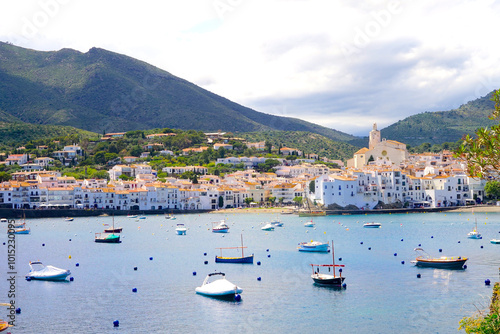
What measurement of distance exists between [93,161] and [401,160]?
2748 inches

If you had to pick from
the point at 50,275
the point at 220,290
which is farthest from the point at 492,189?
the point at 50,275

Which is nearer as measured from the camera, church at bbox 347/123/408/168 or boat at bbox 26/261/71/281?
boat at bbox 26/261/71/281

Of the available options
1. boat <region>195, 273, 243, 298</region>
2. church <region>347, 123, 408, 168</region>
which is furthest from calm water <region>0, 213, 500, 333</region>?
church <region>347, 123, 408, 168</region>

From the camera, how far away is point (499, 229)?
2376 inches

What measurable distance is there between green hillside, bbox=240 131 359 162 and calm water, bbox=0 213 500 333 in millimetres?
119655

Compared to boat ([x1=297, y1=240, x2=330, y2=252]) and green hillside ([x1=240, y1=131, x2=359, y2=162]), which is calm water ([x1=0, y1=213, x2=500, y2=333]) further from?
green hillside ([x1=240, y1=131, x2=359, y2=162])

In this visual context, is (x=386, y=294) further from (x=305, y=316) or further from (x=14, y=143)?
(x=14, y=143)

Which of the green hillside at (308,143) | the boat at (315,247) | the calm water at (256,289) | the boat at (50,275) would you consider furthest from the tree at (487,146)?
the green hillside at (308,143)

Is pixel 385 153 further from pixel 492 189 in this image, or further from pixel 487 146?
pixel 487 146

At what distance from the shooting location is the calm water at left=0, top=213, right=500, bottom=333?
942 inches

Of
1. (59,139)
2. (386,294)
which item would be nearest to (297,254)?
(386,294)

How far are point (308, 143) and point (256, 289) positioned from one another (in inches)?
6243

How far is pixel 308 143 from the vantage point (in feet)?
613

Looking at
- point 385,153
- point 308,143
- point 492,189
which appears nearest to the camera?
point 492,189
